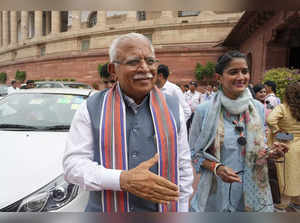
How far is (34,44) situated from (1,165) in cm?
3166

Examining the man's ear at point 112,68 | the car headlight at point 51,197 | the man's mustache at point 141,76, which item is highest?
the man's ear at point 112,68

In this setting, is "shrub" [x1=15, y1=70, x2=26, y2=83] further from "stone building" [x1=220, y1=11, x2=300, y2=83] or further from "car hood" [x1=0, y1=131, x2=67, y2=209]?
"car hood" [x1=0, y1=131, x2=67, y2=209]

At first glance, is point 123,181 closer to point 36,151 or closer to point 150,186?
point 150,186

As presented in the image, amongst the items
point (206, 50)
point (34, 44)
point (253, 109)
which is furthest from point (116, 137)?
point (34, 44)

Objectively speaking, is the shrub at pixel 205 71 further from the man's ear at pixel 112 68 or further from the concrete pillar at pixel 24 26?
the concrete pillar at pixel 24 26

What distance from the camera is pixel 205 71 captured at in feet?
59.2

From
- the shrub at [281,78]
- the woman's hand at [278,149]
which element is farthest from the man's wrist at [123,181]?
Result: the shrub at [281,78]

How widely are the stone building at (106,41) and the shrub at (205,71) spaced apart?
2.98ft

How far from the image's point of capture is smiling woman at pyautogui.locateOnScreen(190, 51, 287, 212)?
1.98 metres

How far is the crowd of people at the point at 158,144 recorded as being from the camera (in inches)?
43.8

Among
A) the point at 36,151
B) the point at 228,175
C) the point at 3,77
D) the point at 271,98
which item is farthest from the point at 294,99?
the point at 3,77

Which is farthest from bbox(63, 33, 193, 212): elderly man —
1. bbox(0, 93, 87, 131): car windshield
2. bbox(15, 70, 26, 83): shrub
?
bbox(15, 70, 26, 83): shrub

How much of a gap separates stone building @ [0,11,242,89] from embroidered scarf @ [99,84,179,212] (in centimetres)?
1246

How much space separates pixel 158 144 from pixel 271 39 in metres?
11.0
